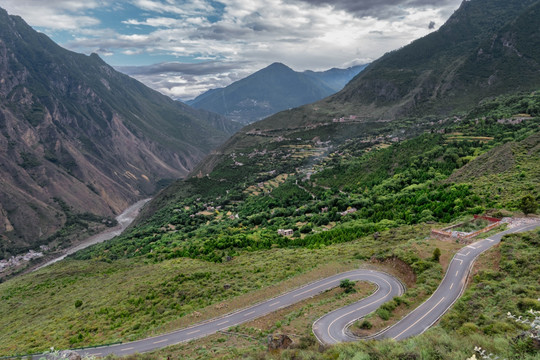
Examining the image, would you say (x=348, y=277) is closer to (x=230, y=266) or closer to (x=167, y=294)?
(x=230, y=266)

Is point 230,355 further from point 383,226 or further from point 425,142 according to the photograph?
point 425,142

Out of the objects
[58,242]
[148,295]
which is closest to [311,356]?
[148,295]

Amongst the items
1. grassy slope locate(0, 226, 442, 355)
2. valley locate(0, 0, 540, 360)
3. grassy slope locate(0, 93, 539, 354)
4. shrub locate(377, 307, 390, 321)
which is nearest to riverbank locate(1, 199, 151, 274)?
valley locate(0, 0, 540, 360)

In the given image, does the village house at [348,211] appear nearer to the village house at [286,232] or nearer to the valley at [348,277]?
the valley at [348,277]

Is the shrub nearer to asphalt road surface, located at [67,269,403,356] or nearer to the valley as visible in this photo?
the valley

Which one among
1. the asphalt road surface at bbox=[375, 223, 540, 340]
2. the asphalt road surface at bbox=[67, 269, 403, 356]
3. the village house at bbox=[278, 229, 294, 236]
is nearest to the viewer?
the asphalt road surface at bbox=[375, 223, 540, 340]

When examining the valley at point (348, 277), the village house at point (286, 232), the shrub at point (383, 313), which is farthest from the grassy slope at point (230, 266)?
the shrub at point (383, 313)
